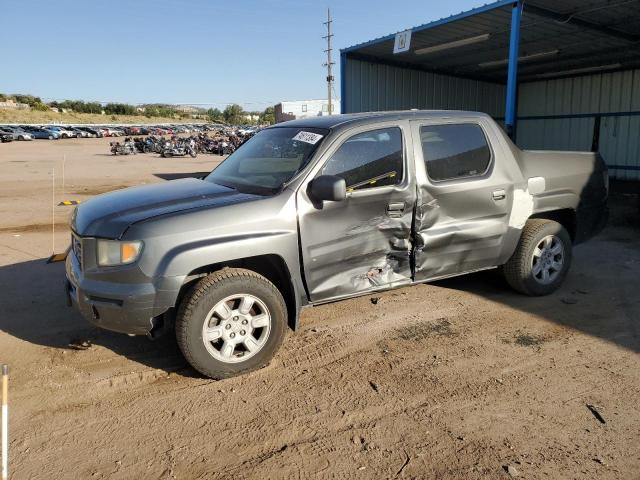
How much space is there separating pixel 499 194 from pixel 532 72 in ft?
52.9

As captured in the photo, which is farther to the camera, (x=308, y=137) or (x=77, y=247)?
(x=308, y=137)

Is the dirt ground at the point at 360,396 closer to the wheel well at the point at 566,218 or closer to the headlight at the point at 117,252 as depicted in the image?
the wheel well at the point at 566,218

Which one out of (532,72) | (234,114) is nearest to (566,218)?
(532,72)

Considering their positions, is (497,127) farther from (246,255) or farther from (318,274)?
(246,255)

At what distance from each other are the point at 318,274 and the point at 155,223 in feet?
3.97

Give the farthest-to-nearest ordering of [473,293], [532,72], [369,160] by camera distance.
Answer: [532,72] → [473,293] → [369,160]

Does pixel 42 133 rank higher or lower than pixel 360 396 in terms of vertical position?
higher

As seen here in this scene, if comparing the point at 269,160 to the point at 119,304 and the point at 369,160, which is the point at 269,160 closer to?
the point at 369,160

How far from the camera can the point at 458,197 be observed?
4336 mm

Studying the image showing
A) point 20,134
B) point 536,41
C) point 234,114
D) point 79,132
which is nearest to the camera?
point 536,41

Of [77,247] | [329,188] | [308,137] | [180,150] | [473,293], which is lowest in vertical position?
[473,293]

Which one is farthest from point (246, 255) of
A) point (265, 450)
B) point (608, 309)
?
Result: point (608, 309)

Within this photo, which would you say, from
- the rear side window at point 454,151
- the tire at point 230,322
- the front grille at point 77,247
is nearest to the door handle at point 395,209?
the rear side window at point 454,151

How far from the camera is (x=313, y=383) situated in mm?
3471
